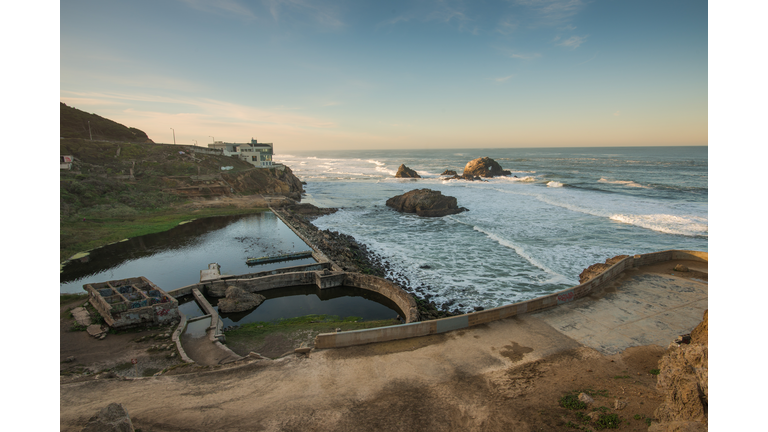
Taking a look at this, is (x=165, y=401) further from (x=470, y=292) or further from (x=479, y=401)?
(x=470, y=292)

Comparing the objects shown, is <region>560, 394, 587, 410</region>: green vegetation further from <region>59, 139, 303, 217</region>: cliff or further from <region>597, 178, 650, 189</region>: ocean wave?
<region>597, 178, 650, 189</region>: ocean wave

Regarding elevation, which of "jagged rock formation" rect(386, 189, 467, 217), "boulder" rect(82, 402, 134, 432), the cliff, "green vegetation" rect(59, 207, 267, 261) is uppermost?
the cliff

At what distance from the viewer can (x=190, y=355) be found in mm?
→ 15859

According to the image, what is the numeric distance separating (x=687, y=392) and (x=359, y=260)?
82.2 feet

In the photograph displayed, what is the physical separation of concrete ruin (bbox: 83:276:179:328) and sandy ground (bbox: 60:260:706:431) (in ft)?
14.9

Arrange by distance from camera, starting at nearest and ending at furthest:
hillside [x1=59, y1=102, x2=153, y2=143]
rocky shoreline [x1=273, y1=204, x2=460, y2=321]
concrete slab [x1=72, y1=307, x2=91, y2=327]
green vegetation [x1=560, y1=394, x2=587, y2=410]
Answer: green vegetation [x1=560, y1=394, x2=587, y2=410] → concrete slab [x1=72, y1=307, x2=91, y2=327] → rocky shoreline [x1=273, y1=204, x2=460, y2=321] → hillside [x1=59, y1=102, x2=153, y2=143]

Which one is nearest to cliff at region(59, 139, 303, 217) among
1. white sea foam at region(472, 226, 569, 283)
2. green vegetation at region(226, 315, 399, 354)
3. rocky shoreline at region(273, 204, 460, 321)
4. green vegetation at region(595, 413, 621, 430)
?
rocky shoreline at region(273, 204, 460, 321)

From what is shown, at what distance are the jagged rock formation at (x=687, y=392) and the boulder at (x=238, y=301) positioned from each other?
20.8m

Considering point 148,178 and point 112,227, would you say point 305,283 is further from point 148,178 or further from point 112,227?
point 148,178

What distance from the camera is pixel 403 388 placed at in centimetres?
1085

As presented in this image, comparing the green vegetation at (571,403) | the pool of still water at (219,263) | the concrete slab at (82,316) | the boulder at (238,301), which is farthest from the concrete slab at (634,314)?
the concrete slab at (82,316)

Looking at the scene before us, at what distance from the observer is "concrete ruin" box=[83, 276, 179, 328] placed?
57.8 ft

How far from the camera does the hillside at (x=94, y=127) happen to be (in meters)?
89.0

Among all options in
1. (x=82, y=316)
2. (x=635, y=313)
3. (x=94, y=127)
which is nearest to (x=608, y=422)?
(x=635, y=313)
